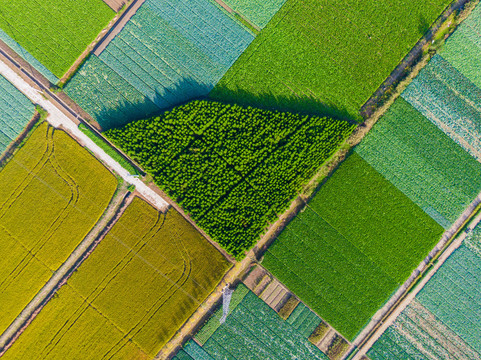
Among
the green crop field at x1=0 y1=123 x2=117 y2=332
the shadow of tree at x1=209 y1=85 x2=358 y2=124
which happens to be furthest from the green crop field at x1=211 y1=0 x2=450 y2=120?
the green crop field at x1=0 y1=123 x2=117 y2=332

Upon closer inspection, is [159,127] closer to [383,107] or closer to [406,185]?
[383,107]

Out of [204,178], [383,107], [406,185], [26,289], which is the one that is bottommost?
[26,289]

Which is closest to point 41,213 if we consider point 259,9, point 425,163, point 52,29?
point 52,29

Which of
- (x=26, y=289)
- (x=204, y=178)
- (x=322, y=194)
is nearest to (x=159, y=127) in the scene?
(x=204, y=178)

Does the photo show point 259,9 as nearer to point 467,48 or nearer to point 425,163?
point 467,48

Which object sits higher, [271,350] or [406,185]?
[406,185]

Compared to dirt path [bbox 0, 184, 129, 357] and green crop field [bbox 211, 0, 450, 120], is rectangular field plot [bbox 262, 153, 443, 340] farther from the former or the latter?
dirt path [bbox 0, 184, 129, 357]
